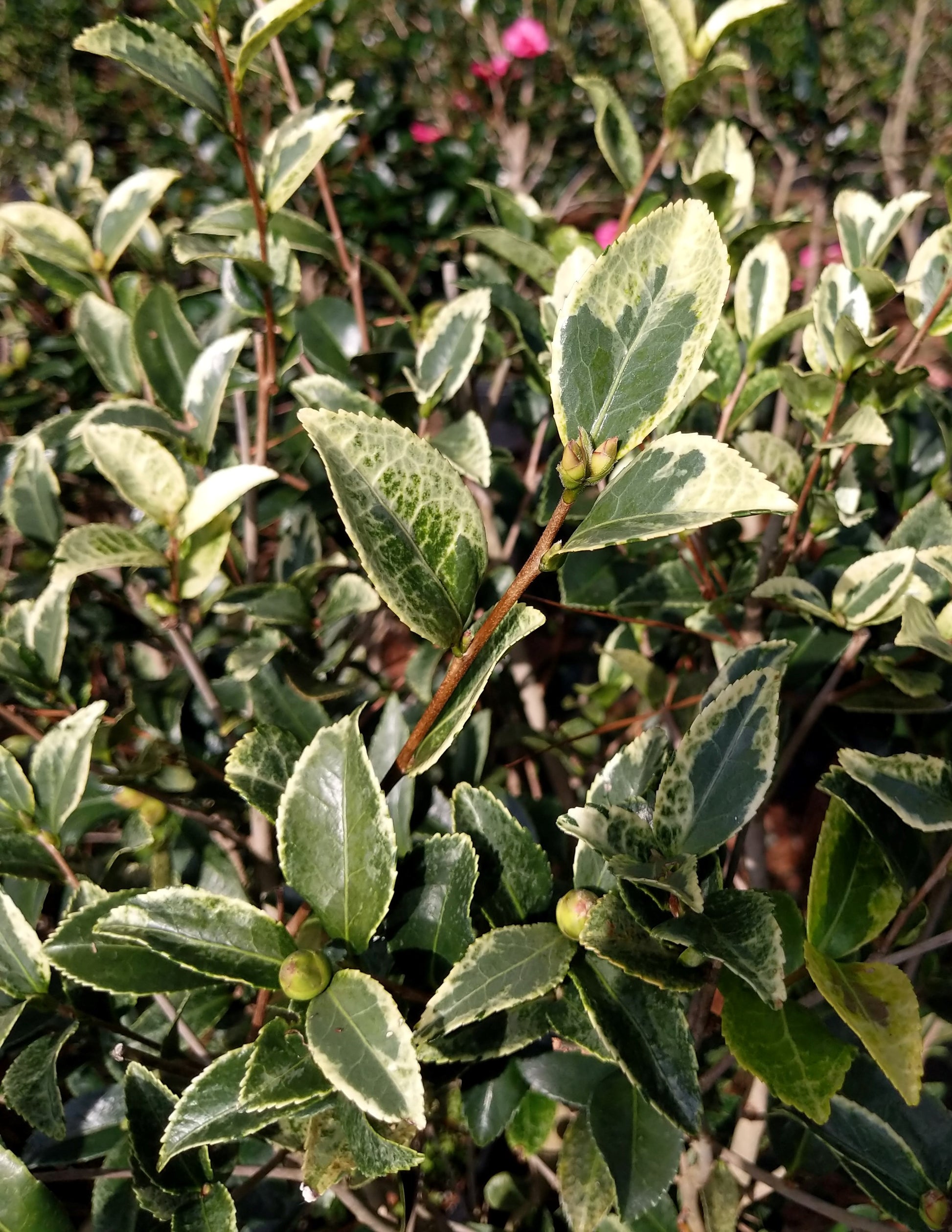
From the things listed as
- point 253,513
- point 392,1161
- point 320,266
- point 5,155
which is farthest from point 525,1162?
point 5,155

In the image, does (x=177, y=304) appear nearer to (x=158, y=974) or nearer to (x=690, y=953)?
(x=158, y=974)

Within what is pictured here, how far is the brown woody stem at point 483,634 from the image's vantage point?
0.42 m

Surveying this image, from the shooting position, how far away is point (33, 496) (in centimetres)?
96

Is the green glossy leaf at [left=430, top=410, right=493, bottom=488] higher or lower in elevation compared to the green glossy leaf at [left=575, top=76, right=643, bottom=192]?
lower

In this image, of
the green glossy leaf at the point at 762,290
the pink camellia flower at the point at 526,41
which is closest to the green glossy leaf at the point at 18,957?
the green glossy leaf at the point at 762,290

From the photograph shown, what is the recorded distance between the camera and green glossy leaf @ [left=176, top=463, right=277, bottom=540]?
70 centimetres

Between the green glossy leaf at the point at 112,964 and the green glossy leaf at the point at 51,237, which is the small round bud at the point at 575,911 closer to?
the green glossy leaf at the point at 112,964

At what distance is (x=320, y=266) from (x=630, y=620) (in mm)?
1082

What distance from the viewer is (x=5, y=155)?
3.22 meters

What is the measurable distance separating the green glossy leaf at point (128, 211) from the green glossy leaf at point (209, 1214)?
957 mm

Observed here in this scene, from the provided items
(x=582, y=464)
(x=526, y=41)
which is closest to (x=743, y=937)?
(x=582, y=464)

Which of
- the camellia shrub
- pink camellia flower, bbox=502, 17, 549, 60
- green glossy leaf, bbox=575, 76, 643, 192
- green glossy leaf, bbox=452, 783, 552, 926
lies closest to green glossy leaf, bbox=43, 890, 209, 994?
the camellia shrub

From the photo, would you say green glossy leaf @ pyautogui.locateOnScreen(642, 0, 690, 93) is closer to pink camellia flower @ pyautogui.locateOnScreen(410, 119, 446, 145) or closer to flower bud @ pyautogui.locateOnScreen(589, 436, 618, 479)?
flower bud @ pyautogui.locateOnScreen(589, 436, 618, 479)

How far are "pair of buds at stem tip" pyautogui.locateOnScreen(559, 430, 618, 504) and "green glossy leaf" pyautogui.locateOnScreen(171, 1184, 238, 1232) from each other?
0.58m
